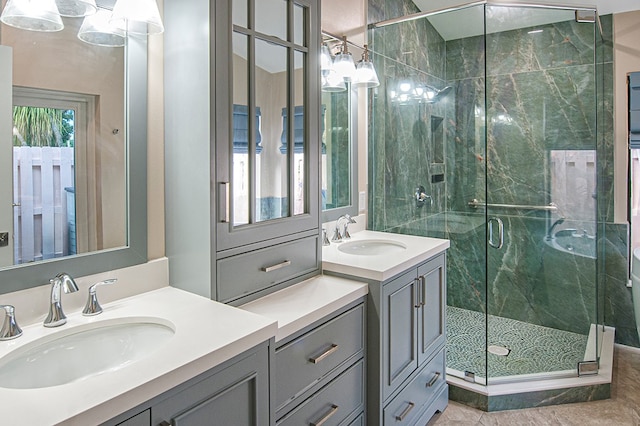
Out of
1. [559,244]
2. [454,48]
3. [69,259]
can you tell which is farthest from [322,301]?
[454,48]

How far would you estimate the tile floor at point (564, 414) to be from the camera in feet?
7.50

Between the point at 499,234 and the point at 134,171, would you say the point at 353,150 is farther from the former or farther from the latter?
the point at 134,171

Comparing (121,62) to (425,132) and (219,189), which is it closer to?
(219,189)

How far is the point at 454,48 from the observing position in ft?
10.3

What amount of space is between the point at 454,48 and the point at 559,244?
1572mm

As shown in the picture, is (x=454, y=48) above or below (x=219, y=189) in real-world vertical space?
above

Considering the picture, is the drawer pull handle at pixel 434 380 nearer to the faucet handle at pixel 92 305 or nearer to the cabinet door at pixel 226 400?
the cabinet door at pixel 226 400

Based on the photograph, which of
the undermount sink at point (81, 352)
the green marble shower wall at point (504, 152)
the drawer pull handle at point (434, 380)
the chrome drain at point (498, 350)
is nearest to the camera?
Answer: the undermount sink at point (81, 352)

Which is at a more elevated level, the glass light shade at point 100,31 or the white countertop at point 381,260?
the glass light shade at point 100,31

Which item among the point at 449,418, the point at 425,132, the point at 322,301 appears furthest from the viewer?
the point at 425,132

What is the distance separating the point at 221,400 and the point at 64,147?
87cm

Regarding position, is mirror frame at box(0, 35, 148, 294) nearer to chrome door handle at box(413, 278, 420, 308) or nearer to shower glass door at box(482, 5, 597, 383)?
chrome door handle at box(413, 278, 420, 308)

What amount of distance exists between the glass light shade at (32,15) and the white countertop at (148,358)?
0.83 metres

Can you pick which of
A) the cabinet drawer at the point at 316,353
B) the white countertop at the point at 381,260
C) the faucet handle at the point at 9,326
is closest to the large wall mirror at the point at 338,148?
the white countertop at the point at 381,260
